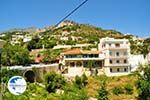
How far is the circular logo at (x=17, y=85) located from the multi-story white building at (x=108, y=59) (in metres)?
34.4

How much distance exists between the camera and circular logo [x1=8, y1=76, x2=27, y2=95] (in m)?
4.86

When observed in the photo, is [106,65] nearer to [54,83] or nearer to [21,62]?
[54,83]

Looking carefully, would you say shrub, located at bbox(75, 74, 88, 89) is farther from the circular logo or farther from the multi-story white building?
the circular logo

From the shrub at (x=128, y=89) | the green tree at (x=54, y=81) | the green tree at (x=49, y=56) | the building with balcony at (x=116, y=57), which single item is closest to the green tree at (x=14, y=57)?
the green tree at (x=49, y=56)

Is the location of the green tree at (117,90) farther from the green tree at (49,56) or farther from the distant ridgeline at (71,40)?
the green tree at (49,56)

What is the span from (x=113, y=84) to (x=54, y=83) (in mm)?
5652

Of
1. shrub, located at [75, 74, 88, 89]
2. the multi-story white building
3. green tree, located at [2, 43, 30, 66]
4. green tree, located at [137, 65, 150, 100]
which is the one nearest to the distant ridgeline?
green tree, located at [2, 43, 30, 66]

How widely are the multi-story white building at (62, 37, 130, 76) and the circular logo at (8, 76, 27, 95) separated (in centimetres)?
3436

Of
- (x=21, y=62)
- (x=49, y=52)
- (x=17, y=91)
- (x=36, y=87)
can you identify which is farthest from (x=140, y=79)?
(x=17, y=91)

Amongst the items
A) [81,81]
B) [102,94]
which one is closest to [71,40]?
[81,81]

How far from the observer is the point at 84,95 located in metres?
31.5

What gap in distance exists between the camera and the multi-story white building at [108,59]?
3947 centimetres

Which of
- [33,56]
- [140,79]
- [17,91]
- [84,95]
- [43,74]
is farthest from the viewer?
[33,56]

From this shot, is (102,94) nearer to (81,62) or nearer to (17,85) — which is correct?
(81,62)
